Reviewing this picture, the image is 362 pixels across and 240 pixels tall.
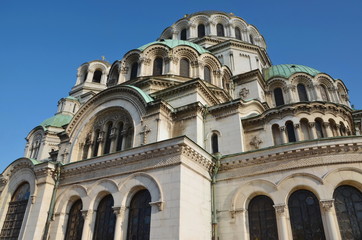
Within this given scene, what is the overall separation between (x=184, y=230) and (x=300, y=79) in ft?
66.5

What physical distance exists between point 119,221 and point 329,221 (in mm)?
8935

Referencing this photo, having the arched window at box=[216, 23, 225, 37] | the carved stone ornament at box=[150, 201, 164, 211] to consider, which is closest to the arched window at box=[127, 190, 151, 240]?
the carved stone ornament at box=[150, 201, 164, 211]

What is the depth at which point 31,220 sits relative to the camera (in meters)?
15.3

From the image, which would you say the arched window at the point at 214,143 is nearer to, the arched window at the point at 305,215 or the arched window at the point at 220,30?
the arched window at the point at 305,215

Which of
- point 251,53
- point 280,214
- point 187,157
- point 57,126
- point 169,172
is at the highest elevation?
point 251,53

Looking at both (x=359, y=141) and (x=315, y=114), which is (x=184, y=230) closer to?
(x=359, y=141)

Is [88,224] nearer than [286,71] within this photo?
Yes

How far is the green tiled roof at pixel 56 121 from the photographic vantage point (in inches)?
1300

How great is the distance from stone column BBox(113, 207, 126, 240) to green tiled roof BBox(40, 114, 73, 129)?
22977 millimetres

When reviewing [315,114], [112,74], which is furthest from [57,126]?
[315,114]

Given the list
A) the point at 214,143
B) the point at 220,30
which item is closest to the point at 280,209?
the point at 214,143

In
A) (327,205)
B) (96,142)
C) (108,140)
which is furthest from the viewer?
(96,142)

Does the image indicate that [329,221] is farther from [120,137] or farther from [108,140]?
[108,140]

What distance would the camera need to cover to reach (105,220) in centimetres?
1412
